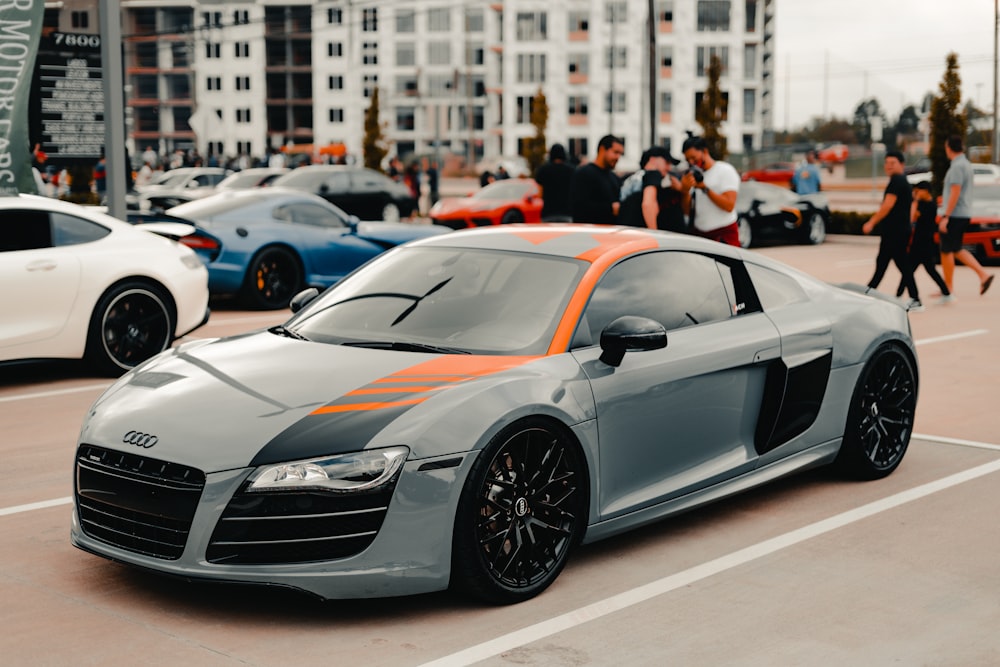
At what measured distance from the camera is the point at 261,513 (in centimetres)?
433

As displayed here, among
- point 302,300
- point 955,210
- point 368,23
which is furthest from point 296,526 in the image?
point 368,23

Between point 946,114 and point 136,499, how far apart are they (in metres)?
28.7

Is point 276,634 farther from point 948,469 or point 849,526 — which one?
point 948,469

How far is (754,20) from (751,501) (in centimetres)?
8912

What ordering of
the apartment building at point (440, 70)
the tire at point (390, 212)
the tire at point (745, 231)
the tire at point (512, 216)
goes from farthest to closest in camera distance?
the apartment building at point (440, 70)
the tire at point (390, 212)
the tire at point (512, 216)
the tire at point (745, 231)

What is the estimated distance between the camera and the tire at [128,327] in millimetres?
9734

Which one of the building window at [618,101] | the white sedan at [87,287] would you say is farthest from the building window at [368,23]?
the white sedan at [87,287]

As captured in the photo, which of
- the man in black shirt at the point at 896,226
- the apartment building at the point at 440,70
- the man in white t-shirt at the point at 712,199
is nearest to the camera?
the man in white t-shirt at the point at 712,199

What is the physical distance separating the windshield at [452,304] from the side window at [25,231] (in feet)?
13.9

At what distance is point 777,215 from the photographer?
24438mm

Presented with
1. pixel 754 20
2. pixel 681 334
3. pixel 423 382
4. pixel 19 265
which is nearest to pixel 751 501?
pixel 681 334

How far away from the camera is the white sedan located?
30.4 feet

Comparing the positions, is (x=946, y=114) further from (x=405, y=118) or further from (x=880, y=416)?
(x=405, y=118)

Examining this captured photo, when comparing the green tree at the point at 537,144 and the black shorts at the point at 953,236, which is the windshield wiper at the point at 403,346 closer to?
the black shorts at the point at 953,236
